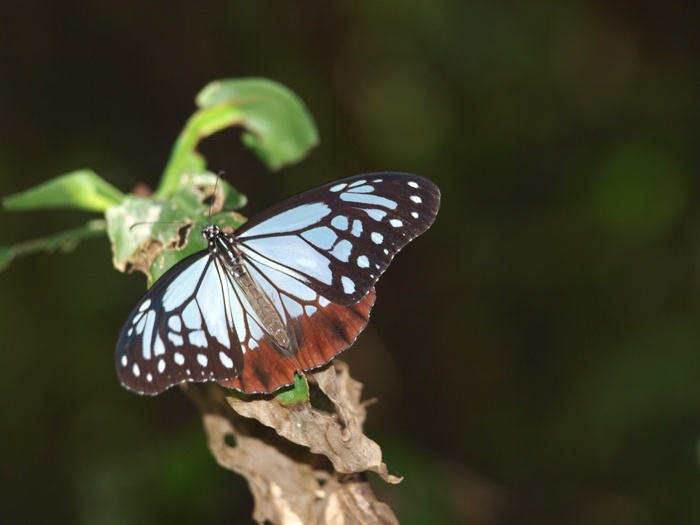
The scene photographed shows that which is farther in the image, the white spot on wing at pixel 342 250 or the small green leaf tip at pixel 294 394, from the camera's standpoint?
the white spot on wing at pixel 342 250

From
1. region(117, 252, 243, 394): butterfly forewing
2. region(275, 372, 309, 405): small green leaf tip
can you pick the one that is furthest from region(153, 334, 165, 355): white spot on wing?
region(275, 372, 309, 405): small green leaf tip

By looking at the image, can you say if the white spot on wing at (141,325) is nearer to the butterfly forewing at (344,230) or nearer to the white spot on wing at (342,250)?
the butterfly forewing at (344,230)

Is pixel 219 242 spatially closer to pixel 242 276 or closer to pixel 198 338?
pixel 242 276

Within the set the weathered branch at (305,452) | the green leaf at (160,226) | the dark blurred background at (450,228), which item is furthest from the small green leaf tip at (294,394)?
the dark blurred background at (450,228)

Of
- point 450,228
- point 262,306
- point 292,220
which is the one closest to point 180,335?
point 262,306

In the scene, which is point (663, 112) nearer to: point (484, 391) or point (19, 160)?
point (484, 391)

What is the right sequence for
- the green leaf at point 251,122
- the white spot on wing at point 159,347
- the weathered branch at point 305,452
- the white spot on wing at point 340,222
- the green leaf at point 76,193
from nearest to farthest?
the weathered branch at point 305,452
the white spot on wing at point 159,347
the white spot on wing at point 340,222
the green leaf at point 76,193
the green leaf at point 251,122
